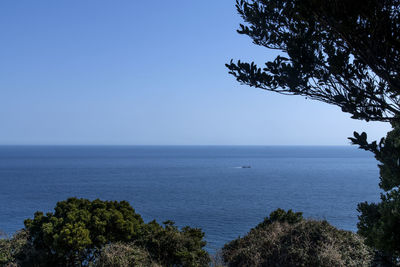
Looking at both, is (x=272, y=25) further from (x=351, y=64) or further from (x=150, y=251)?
(x=150, y=251)

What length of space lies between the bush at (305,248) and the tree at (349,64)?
4.35 meters

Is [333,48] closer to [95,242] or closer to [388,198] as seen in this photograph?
[388,198]

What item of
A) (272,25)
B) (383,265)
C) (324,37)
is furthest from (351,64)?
(383,265)

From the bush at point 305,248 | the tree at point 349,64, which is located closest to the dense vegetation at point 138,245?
the bush at point 305,248

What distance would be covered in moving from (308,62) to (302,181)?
77871 mm

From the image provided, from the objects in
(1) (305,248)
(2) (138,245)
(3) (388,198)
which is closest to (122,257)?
(2) (138,245)

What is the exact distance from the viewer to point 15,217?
40625 millimetres

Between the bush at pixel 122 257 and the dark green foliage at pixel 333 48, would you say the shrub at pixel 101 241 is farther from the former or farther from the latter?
the dark green foliage at pixel 333 48

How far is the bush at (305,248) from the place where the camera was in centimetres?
1048

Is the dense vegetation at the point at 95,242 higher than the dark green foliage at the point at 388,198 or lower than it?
lower

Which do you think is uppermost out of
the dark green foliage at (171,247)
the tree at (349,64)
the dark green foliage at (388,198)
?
the tree at (349,64)

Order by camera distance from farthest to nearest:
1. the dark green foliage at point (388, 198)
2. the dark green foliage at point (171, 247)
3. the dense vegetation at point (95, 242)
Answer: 1. the dark green foliage at point (171, 247)
2. the dense vegetation at point (95, 242)
3. the dark green foliage at point (388, 198)

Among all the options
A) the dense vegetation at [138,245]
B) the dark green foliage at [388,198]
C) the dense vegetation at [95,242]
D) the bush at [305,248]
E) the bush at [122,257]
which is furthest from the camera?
the dense vegetation at [95,242]

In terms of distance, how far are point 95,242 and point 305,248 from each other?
21.6ft
